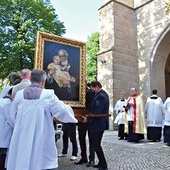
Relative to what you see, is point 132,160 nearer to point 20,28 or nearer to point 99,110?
point 99,110

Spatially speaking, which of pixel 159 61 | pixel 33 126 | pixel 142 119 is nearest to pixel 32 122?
pixel 33 126

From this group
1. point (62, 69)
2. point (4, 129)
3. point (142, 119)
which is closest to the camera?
point (4, 129)

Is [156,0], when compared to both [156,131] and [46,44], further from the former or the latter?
[46,44]

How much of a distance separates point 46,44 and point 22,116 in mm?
1961

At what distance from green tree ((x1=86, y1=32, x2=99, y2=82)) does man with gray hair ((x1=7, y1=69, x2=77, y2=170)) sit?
27.9m

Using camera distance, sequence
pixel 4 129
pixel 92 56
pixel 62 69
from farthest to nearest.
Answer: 1. pixel 92 56
2. pixel 62 69
3. pixel 4 129

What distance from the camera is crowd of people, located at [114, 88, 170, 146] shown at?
787 cm

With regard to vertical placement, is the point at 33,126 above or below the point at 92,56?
below

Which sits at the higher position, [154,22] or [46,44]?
[154,22]

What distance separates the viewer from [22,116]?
2648 mm

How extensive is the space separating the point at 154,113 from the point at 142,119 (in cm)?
79

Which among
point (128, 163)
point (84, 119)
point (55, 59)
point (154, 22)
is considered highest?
point (154, 22)

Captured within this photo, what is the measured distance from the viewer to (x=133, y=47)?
43.9 feet

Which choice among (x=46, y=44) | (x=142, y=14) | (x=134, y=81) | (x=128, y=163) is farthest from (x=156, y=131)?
(x=142, y=14)
